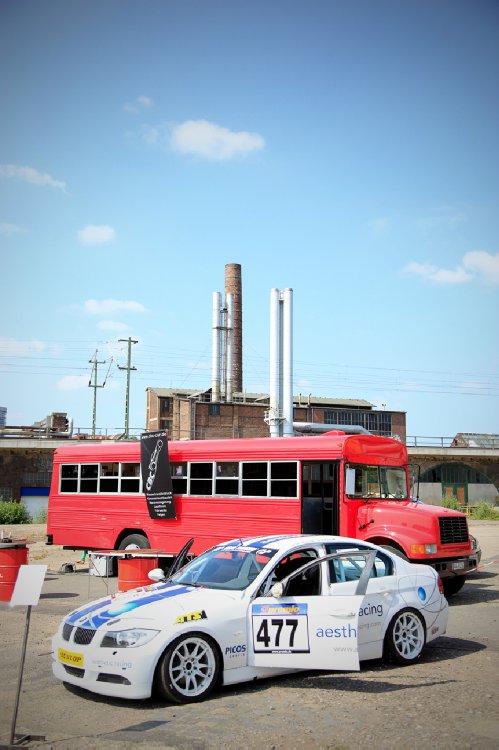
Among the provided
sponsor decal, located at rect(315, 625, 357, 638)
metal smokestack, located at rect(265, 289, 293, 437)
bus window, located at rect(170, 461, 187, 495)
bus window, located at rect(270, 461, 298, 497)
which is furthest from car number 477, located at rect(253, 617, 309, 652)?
metal smokestack, located at rect(265, 289, 293, 437)

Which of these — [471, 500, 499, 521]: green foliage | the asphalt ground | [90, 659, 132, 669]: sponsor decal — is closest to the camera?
the asphalt ground

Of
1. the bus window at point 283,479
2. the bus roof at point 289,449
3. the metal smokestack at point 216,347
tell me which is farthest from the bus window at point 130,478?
the metal smokestack at point 216,347

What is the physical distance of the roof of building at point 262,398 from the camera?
79625 mm

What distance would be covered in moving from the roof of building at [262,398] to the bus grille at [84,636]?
66951 mm

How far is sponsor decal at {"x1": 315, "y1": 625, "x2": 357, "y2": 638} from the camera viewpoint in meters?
7.64

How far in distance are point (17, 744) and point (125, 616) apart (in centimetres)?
161

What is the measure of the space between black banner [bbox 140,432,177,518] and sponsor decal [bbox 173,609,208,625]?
9.65 metres

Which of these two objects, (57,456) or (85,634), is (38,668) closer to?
(85,634)

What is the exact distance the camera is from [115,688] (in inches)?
272

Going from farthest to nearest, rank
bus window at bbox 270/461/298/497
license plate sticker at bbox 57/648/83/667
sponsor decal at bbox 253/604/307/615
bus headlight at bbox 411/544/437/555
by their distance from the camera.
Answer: bus window at bbox 270/461/298/497
bus headlight at bbox 411/544/437/555
sponsor decal at bbox 253/604/307/615
license plate sticker at bbox 57/648/83/667

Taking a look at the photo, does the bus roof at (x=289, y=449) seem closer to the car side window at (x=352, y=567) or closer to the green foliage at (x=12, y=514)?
the car side window at (x=352, y=567)

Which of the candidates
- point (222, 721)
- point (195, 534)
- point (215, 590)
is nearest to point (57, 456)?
point (195, 534)

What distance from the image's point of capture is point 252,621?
7.59 meters

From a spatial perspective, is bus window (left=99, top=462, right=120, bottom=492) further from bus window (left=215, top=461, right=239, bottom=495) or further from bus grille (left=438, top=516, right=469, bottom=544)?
bus grille (left=438, top=516, right=469, bottom=544)
